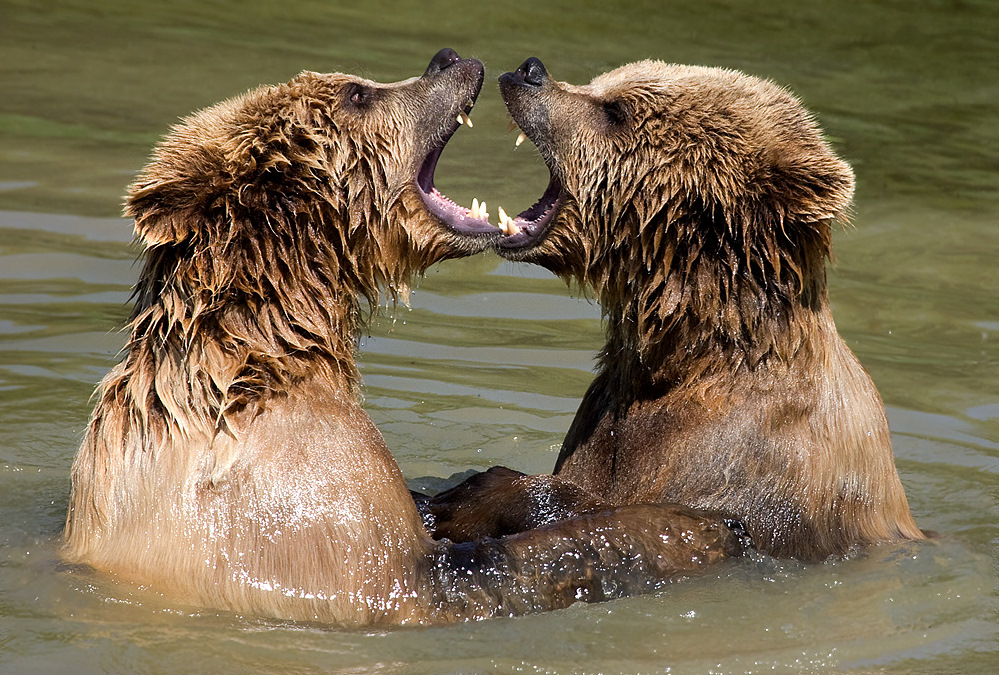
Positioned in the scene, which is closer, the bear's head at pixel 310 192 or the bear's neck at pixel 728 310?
the bear's head at pixel 310 192

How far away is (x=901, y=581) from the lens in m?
5.98

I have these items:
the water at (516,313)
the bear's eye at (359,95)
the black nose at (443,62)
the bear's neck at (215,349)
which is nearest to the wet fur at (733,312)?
the water at (516,313)

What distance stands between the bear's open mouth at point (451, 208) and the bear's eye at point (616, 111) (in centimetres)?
58

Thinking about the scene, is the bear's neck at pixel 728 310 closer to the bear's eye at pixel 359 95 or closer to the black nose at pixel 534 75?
the black nose at pixel 534 75

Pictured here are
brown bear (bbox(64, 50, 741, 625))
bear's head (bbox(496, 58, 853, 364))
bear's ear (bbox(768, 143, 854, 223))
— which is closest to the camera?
brown bear (bbox(64, 50, 741, 625))

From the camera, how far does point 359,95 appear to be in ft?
19.8

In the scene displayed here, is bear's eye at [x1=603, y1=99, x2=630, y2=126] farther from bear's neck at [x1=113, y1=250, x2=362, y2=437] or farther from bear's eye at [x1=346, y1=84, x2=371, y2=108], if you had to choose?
bear's neck at [x1=113, y1=250, x2=362, y2=437]

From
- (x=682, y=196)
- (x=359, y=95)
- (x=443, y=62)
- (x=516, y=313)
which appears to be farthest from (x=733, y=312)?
(x=516, y=313)

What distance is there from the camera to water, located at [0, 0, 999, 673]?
534cm

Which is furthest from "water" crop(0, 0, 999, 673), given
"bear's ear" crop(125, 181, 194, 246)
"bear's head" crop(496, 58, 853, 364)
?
"bear's ear" crop(125, 181, 194, 246)

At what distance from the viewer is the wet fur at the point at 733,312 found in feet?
19.6

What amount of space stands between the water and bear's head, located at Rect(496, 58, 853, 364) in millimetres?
1140

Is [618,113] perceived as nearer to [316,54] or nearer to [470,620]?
[470,620]

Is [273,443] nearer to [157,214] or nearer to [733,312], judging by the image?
[157,214]
